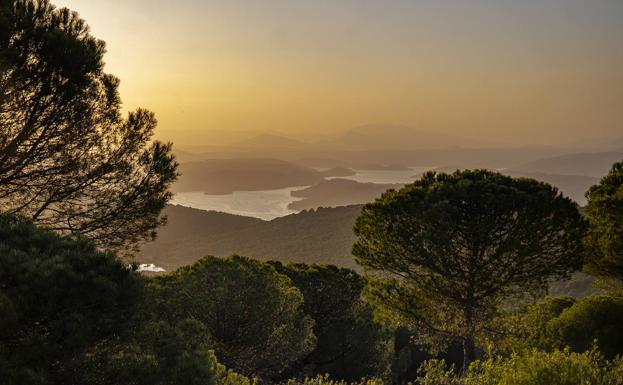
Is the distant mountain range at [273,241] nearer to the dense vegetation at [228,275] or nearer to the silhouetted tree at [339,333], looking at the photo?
the silhouetted tree at [339,333]

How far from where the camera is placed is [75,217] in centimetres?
1230

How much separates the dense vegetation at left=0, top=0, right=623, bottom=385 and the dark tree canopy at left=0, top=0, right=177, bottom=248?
1.6 inches

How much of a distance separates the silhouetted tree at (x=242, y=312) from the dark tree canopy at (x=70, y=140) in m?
5.05

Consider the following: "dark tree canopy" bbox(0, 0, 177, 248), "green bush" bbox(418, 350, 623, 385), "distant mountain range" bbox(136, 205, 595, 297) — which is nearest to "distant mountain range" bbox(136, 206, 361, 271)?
"distant mountain range" bbox(136, 205, 595, 297)

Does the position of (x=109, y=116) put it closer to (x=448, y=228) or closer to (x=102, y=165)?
(x=102, y=165)

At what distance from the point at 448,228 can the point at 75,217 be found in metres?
12.6

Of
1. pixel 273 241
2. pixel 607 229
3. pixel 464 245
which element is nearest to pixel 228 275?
pixel 464 245

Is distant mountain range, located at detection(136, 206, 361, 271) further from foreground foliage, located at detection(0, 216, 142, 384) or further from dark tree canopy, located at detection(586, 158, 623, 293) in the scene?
foreground foliage, located at detection(0, 216, 142, 384)

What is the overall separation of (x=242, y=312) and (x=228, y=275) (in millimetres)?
1757

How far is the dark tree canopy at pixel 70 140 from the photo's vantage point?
33.3 ft

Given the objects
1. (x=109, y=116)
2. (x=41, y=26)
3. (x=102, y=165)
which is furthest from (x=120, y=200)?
(x=41, y=26)

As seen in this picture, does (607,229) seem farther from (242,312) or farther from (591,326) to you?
(242,312)

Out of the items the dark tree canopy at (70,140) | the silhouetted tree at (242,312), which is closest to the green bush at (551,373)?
the silhouetted tree at (242,312)

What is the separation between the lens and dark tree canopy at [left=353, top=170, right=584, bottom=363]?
1548 centimetres
